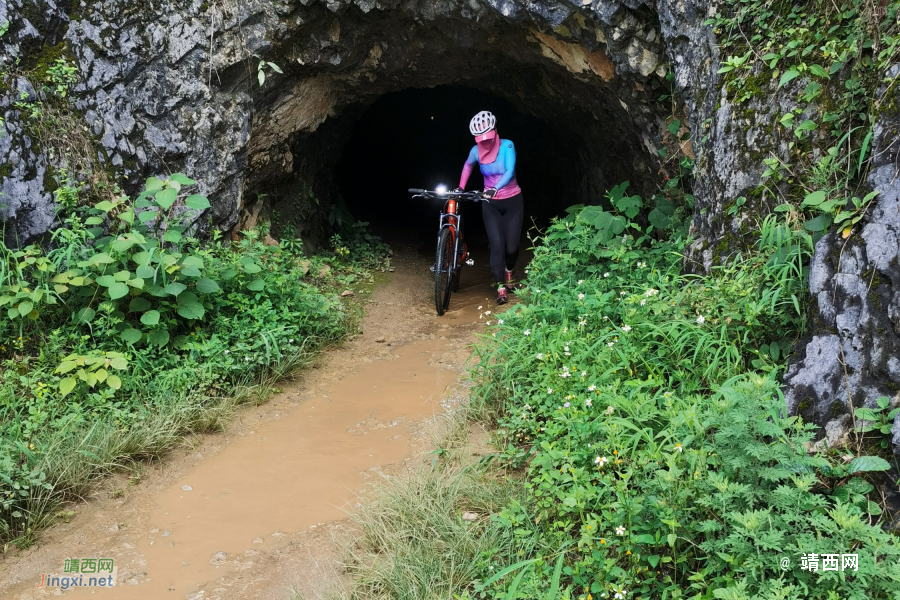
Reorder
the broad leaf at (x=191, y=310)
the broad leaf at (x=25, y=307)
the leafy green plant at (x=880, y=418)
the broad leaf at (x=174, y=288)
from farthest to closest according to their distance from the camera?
1. the broad leaf at (x=191, y=310)
2. the broad leaf at (x=174, y=288)
3. the broad leaf at (x=25, y=307)
4. the leafy green plant at (x=880, y=418)

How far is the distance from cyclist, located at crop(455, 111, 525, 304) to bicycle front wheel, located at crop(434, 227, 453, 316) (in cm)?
50

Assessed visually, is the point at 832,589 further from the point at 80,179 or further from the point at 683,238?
the point at 80,179

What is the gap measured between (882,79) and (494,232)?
4.06 m

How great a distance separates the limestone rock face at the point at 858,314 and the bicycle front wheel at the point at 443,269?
3987 millimetres

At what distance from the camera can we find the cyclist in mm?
6395

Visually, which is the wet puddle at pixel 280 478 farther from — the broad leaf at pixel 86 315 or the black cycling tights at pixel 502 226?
the black cycling tights at pixel 502 226

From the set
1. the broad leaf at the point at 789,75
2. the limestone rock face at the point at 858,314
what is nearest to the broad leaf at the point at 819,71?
the broad leaf at the point at 789,75

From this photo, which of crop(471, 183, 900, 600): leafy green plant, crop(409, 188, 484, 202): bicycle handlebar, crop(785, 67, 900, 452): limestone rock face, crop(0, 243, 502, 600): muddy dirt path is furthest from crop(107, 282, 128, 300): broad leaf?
crop(785, 67, 900, 452): limestone rock face

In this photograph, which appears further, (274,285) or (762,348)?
(274,285)

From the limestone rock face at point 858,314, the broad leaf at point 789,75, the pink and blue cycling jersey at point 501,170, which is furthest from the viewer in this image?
the pink and blue cycling jersey at point 501,170

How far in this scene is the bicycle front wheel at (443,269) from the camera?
21.5 ft

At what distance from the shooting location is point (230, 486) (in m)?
3.90

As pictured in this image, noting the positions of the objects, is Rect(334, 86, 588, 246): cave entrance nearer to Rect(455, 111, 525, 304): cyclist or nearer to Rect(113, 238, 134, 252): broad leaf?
Rect(455, 111, 525, 304): cyclist

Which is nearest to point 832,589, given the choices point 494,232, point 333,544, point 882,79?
point 333,544
